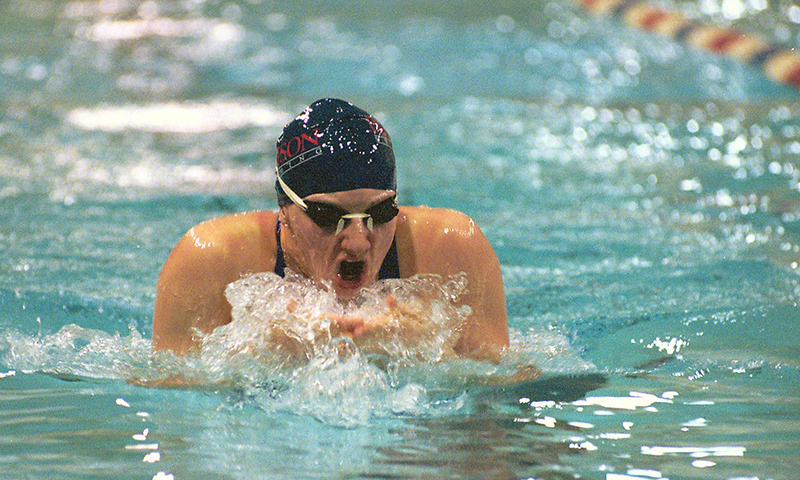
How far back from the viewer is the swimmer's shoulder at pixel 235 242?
8.74ft

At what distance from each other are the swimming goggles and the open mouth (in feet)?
0.35

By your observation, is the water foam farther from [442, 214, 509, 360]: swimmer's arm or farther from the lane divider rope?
the lane divider rope

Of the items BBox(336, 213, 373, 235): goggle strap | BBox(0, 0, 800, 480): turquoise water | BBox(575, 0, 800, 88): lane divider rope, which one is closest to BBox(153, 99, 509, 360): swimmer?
BBox(336, 213, 373, 235): goggle strap

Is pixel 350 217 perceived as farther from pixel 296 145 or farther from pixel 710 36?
pixel 710 36

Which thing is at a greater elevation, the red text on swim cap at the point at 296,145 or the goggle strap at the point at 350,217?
the red text on swim cap at the point at 296,145

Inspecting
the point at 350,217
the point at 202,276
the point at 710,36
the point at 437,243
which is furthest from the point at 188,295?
the point at 710,36

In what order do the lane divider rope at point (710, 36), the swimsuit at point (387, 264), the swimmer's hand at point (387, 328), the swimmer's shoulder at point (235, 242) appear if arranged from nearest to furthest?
the swimmer's hand at point (387, 328), the swimmer's shoulder at point (235, 242), the swimsuit at point (387, 264), the lane divider rope at point (710, 36)

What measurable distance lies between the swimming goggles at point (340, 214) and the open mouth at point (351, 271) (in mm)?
108

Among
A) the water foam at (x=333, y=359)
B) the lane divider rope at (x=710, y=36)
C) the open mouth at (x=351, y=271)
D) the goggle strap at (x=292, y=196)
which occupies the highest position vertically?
the lane divider rope at (x=710, y=36)

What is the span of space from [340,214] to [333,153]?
0.58 feet

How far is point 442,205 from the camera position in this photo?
17.0 feet

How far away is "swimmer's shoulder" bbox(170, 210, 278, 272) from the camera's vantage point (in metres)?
2.66

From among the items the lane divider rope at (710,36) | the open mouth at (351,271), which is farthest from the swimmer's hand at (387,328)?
the lane divider rope at (710,36)

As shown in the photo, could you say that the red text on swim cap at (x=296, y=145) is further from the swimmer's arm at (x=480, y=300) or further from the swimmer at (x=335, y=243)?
the swimmer's arm at (x=480, y=300)
